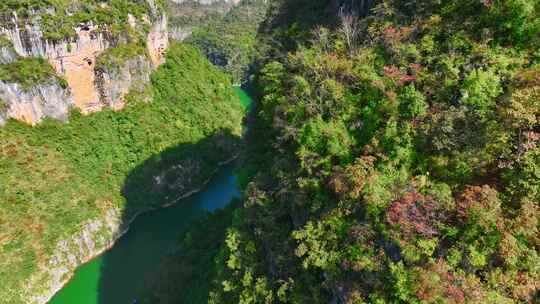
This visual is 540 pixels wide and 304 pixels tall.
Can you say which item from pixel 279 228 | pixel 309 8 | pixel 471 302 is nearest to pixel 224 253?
pixel 279 228

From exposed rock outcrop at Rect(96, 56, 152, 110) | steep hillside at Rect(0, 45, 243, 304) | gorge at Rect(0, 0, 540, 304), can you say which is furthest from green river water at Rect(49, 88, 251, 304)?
exposed rock outcrop at Rect(96, 56, 152, 110)

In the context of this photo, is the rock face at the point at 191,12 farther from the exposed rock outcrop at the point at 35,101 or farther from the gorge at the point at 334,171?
the gorge at the point at 334,171

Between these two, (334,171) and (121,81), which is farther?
(121,81)

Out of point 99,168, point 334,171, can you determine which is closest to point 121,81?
point 99,168

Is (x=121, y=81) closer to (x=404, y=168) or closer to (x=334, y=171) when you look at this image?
(x=334, y=171)

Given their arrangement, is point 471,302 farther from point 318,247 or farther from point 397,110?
point 397,110

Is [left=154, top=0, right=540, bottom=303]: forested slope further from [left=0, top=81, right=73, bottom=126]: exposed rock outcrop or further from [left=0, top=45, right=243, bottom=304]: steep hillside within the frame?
[left=0, top=81, right=73, bottom=126]: exposed rock outcrop
